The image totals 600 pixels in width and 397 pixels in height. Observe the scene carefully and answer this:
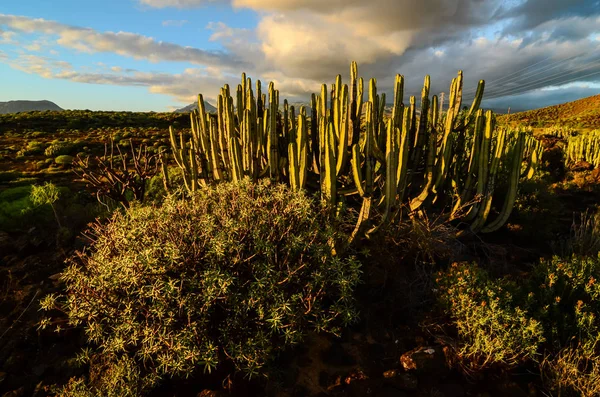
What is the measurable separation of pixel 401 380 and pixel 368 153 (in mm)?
3672

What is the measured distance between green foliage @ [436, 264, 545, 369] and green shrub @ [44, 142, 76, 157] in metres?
29.4

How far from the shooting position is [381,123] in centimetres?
698

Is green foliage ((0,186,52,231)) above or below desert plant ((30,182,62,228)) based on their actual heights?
below

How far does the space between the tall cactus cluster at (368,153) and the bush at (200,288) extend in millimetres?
1795

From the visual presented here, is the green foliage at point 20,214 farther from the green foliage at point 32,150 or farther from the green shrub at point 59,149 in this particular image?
the green foliage at point 32,150

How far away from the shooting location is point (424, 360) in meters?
4.27

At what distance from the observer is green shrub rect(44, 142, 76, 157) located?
82.6 feet

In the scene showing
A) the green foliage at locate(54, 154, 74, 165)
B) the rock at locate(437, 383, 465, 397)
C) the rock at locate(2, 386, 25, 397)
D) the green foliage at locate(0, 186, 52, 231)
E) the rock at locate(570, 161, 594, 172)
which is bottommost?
the rock at locate(437, 383, 465, 397)

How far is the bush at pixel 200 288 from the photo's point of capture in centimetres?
364

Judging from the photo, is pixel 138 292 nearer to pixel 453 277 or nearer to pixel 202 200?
pixel 202 200

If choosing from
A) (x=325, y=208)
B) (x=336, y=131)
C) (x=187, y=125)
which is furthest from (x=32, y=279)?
(x=187, y=125)

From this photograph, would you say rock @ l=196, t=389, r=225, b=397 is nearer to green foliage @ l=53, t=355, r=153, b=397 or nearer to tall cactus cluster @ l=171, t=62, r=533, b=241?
green foliage @ l=53, t=355, r=153, b=397

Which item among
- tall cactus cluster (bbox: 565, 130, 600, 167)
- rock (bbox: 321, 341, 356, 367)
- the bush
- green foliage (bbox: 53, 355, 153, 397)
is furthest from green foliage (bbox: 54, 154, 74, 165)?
tall cactus cluster (bbox: 565, 130, 600, 167)

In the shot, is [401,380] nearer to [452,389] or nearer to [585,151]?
[452,389]
